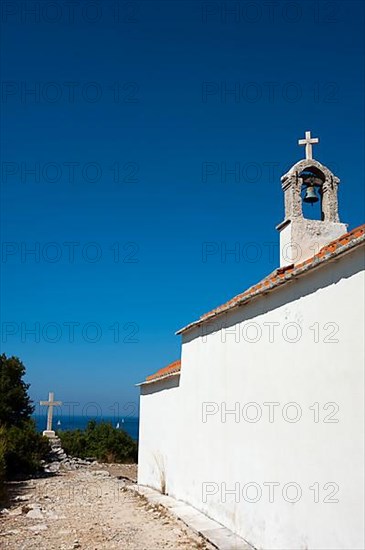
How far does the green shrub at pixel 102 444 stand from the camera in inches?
824

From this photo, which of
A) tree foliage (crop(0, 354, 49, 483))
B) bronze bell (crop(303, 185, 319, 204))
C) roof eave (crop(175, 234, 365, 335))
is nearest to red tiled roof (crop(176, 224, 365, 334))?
roof eave (crop(175, 234, 365, 335))

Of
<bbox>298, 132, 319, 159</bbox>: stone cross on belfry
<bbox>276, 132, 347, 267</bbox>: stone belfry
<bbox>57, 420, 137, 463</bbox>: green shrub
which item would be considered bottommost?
<bbox>57, 420, 137, 463</bbox>: green shrub

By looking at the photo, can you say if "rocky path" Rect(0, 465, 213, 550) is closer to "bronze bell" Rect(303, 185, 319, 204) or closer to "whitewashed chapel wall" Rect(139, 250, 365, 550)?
"whitewashed chapel wall" Rect(139, 250, 365, 550)

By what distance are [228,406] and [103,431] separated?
52.3 feet

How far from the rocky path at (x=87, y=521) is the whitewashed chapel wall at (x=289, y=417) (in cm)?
87

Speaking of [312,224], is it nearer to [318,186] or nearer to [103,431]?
[318,186]

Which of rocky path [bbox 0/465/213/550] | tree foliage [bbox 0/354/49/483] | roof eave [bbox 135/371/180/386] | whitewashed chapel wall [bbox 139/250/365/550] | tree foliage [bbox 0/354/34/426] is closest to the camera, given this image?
whitewashed chapel wall [bbox 139/250/365/550]

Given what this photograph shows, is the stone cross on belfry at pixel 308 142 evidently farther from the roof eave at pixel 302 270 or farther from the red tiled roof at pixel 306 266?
the roof eave at pixel 302 270

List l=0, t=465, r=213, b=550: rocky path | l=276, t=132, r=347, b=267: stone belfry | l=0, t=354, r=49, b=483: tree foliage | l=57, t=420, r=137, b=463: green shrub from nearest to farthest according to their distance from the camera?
l=0, t=465, r=213, b=550: rocky path, l=276, t=132, r=347, b=267: stone belfry, l=0, t=354, r=49, b=483: tree foliage, l=57, t=420, r=137, b=463: green shrub

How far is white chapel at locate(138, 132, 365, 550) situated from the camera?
4715 millimetres

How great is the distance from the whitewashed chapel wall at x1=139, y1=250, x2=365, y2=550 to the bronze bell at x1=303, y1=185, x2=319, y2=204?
291 cm

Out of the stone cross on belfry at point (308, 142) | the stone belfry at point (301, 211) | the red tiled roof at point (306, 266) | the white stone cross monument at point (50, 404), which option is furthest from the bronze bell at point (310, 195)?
the white stone cross monument at point (50, 404)

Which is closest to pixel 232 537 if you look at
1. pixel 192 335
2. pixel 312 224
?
pixel 192 335

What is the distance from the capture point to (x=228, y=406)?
7.80m
